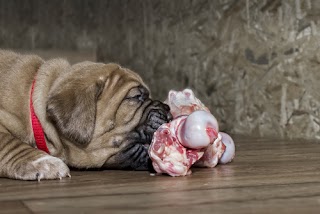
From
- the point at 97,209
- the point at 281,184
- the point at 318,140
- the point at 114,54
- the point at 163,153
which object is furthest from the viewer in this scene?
the point at 114,54

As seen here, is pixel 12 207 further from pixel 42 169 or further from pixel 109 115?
pixel 109 115

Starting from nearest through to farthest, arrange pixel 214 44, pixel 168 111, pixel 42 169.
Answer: pixel 42 169, pixel 168 111, pixel 214 44

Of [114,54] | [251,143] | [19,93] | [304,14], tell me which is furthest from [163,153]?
[114,54]

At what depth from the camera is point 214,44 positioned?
210 inches

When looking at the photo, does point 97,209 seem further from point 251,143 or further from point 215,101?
point 215,101

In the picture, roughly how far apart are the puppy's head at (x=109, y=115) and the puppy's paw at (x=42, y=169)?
0.14 m

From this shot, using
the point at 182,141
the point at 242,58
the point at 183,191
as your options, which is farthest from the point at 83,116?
the point at 242,58

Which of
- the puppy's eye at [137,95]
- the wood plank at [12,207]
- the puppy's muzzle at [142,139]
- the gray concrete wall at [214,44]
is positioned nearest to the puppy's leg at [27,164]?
the puppy's muzzle at [142,139]

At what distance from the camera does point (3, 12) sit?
7.26 meters

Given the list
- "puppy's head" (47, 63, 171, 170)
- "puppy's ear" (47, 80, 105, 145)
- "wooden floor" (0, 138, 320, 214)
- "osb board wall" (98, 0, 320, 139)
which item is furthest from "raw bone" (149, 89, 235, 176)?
"osb board wall" (98, 0, 320, 139)

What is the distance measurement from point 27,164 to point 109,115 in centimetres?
42

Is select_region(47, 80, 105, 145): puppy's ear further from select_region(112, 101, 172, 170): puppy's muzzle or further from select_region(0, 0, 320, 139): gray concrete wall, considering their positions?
Answer: select_region(0, 0, 320, 139): gray concrete wall

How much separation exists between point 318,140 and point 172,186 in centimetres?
195

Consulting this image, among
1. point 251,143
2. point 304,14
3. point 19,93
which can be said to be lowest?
point 251,143
